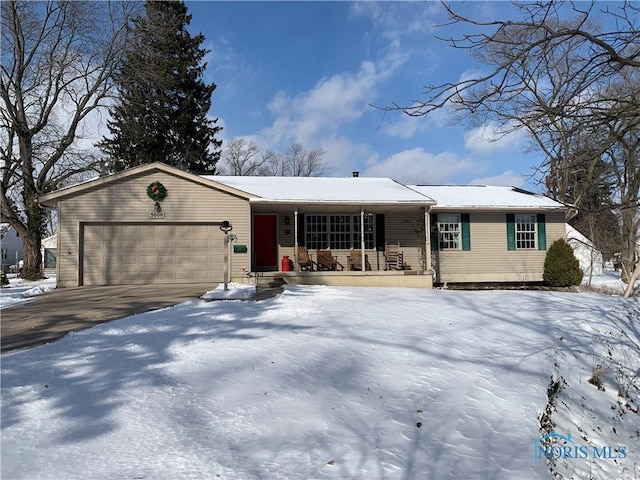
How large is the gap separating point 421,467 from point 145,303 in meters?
7.20

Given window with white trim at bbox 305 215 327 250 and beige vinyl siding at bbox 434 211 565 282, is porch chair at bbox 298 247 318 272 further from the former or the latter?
beige vinyl siding at bbox 434 211 565 282

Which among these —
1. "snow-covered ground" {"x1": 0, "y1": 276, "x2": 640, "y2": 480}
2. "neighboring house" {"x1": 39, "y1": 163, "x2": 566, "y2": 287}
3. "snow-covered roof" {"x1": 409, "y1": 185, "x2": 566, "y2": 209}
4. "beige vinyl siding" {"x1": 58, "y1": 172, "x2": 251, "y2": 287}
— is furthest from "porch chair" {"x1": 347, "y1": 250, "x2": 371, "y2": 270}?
"snow-covered ground" {"x1": 0, "y1": 276, "x2": 640, "y2": 480}

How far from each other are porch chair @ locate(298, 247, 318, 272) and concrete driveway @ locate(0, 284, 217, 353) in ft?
10.3

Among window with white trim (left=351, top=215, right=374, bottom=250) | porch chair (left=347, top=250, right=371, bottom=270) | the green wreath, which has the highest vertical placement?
the green wreath

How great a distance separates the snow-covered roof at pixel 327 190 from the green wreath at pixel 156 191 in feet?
6.77

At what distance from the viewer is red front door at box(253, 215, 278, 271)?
14609 mm

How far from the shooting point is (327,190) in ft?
49.3

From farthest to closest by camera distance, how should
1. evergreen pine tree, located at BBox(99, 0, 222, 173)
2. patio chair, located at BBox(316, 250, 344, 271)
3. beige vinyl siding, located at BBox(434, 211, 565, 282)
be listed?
evergreen pine tree, located at BBox(99, 0, 222, 173), beige vinyl siding, located at BBox(434, 211, 565, 282), patio chair, located at BBox(316, 250, 344, 271)

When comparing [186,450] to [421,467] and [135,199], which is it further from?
[135,199]

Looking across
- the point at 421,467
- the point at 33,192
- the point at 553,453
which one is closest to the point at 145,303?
the point at 421,467

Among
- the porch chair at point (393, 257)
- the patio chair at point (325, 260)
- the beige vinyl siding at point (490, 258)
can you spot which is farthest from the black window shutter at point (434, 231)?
the patio chair at point (325, 260)

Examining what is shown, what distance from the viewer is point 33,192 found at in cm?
1811

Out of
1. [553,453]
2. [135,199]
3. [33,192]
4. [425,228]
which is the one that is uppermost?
[33,192]

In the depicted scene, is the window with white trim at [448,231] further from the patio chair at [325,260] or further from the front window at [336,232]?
the patio chair at [325,260]
